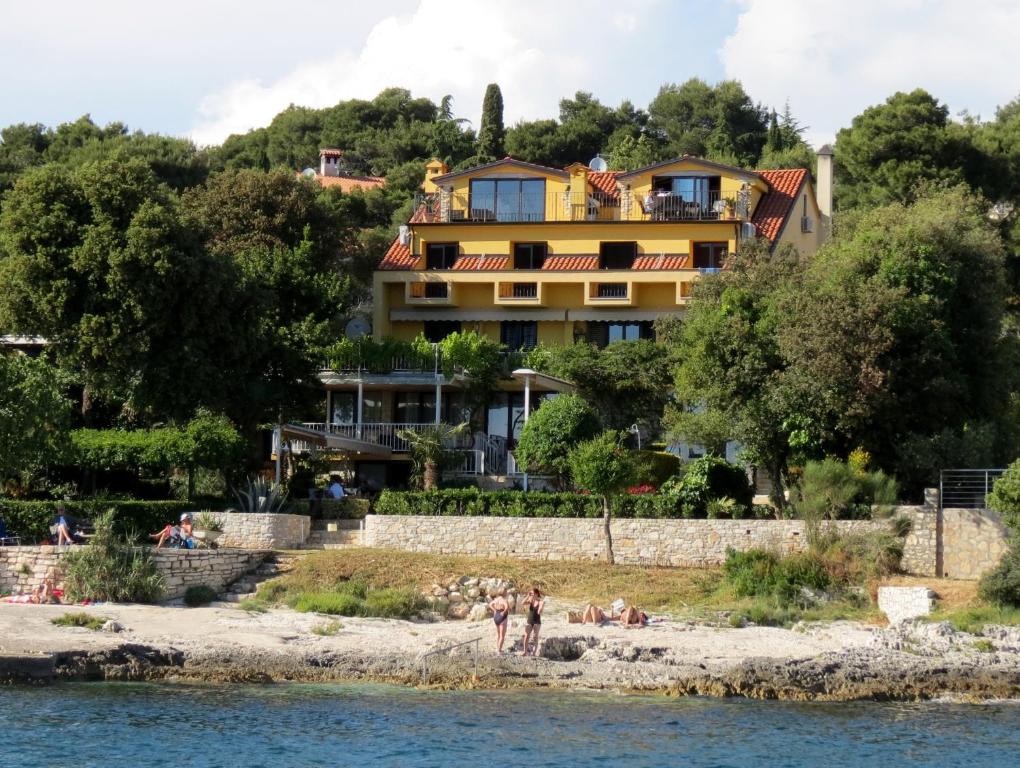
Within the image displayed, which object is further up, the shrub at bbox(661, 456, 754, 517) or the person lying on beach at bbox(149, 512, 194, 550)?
the shrub at bbox(661, 456, 754, 517)

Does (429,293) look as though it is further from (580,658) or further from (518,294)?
(580,658)

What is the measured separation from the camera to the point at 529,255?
55812mm

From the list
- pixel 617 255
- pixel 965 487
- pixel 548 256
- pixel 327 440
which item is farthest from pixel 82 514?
pixel 617 255

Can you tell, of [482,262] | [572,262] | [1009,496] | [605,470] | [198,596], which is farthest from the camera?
[482,262]

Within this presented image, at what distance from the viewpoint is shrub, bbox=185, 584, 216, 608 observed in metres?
36.2

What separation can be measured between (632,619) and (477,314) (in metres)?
23.2

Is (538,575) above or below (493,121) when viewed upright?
below

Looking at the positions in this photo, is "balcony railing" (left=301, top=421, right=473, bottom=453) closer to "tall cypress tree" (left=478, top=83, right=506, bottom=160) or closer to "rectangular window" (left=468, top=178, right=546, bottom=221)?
"rectangular window" (left=468, top=178, right=546, bottom=221)

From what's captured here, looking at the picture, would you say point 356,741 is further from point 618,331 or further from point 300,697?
point 618,331

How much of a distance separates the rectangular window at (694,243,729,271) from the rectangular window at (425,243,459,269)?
28.7 feet

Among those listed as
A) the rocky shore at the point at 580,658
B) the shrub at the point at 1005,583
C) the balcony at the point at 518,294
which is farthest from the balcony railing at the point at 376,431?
the shrub at the point at 1005,583

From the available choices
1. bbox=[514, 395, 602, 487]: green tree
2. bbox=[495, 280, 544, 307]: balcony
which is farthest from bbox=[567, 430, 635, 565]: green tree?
bbox=[495, 280, 544, 307]: balcony

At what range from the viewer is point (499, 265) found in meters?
55.3

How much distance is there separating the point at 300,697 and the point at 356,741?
3179mm
